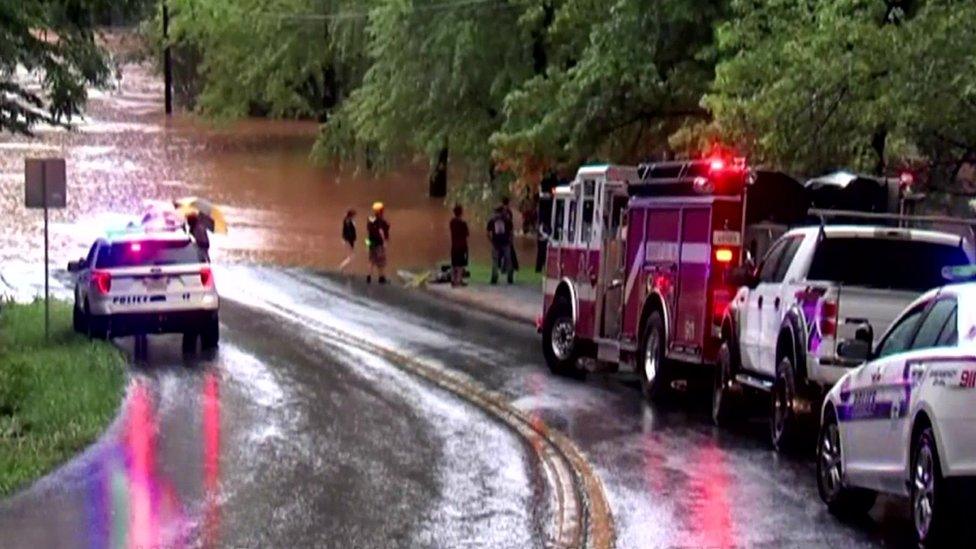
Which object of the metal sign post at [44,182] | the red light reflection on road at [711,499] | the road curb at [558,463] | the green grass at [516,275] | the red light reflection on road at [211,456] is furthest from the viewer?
the green grass at [516,275]

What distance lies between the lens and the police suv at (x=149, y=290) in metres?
26.8

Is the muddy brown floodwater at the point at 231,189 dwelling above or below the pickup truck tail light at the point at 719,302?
below

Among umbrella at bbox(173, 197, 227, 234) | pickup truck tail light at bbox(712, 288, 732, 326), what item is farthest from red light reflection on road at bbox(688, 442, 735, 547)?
umbrella at bbox(173, 197, 227, 234)

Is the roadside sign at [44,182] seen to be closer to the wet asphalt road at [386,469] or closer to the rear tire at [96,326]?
the rear tire at [96,326]

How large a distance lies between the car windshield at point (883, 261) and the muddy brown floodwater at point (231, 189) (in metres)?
28.8

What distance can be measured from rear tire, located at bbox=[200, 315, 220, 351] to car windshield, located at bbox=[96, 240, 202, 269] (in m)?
0.94

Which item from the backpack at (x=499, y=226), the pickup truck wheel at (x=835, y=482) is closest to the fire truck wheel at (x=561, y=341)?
the pickup truck wheel at (x=835, y=482)

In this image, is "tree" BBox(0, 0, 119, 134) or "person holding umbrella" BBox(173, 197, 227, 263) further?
"person holding umbrella" BBox(173, 197, 227, 263)

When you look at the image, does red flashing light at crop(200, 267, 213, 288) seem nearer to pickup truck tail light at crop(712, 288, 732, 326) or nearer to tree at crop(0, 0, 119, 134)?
→ tree at crop(0, 0, 119, 134)

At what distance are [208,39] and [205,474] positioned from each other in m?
54.8

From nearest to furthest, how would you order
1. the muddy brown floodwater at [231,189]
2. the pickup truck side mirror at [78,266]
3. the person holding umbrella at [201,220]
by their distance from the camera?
1. the pickup truck side mirror at [78,266]
2. the person holding umbrella at [201,220]
3. the muddy brown floodwater at [231,189]

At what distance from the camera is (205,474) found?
15727 mm

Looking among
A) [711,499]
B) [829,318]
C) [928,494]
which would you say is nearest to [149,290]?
[829,318]

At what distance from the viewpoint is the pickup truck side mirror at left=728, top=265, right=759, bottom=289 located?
18.0 m
